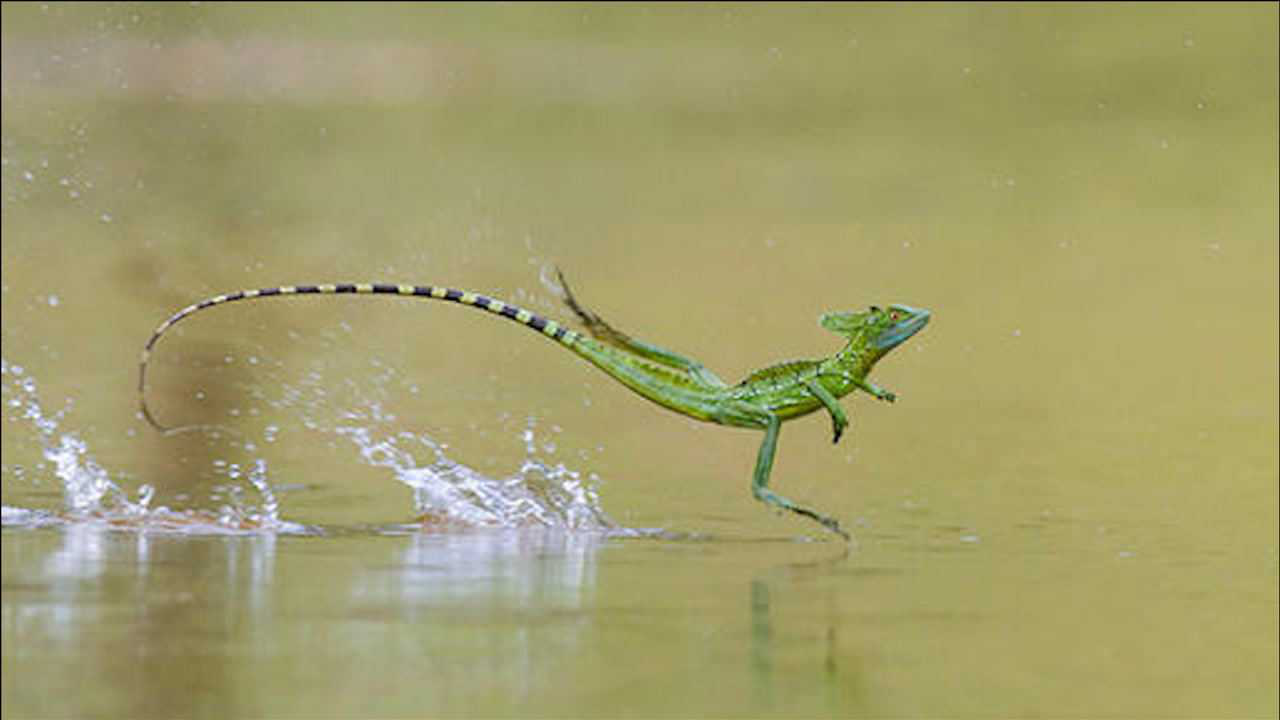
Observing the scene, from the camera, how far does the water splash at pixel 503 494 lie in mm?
6164

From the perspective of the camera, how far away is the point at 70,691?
13.4 feet

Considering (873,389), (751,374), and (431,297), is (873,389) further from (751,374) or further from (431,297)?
(431,297)

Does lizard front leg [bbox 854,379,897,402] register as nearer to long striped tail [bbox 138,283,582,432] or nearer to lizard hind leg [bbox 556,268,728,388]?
lizard hind leg [bbox 556,268,728,388]

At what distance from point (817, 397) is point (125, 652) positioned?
183cm

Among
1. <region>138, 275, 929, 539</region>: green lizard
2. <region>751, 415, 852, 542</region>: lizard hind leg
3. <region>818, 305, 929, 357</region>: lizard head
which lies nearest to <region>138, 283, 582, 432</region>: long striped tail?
<region>138, 275, 929, 539</region>: green lizard

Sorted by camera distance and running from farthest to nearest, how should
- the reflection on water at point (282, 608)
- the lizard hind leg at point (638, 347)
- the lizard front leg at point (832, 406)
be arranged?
the lizard hind leg at point (638, 347) < the lizard front leg at point (832, 406) < the reflection on water at point (282, 608)

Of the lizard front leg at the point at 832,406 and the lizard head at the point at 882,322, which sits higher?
the lizard head at the point at 882,322

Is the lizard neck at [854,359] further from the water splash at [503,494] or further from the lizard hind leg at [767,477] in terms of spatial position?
the water splash at [503,494]

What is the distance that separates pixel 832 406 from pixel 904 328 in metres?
0.23

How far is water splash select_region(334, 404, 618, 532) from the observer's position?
6.16 metres

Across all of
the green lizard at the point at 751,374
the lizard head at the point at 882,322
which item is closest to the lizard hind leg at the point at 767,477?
the green lizard at the point at 751,374

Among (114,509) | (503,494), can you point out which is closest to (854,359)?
(503,494)

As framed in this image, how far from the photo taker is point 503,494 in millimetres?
6289

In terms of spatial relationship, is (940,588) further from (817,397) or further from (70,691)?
(70,691)
